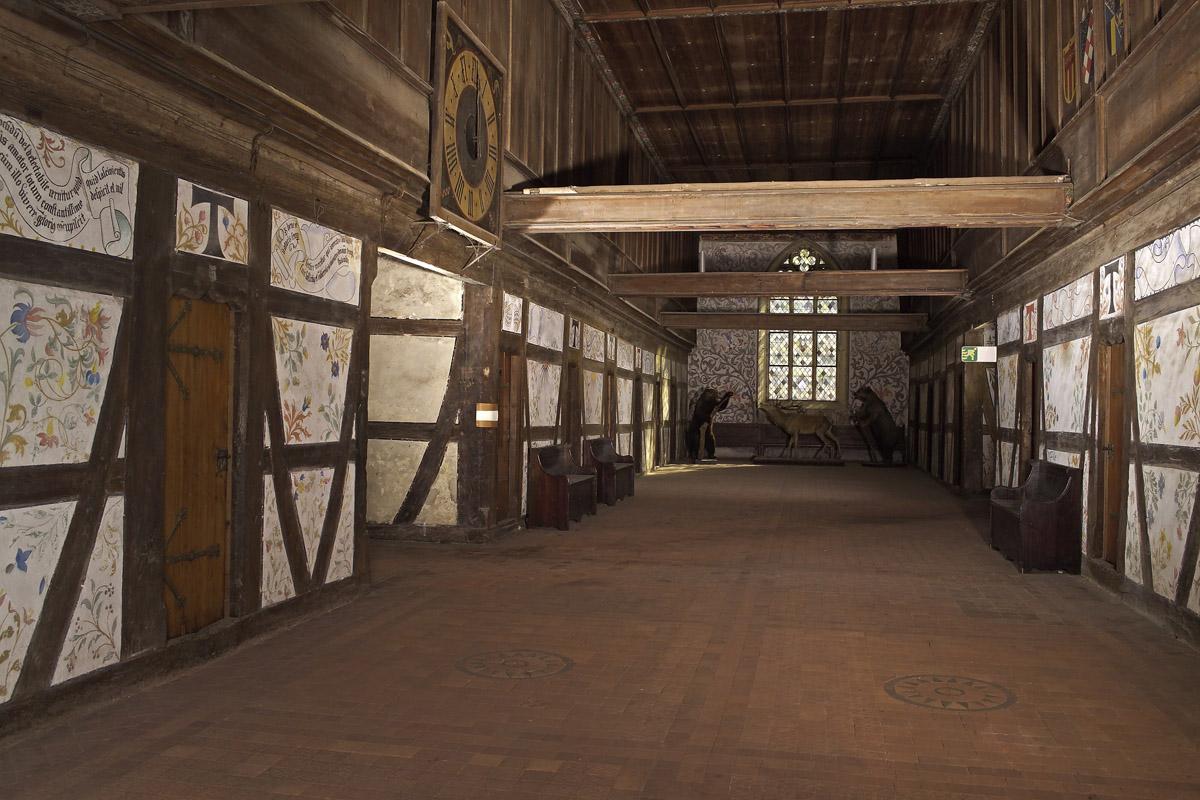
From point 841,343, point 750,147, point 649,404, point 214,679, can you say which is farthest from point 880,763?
point 841,343

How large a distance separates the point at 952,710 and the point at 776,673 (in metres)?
0.86

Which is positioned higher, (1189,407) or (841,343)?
(841,343)

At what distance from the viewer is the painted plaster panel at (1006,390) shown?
10.6 m

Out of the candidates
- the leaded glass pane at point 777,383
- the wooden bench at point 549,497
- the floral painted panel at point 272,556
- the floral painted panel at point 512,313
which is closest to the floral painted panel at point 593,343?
the wooden bench at point 549,497

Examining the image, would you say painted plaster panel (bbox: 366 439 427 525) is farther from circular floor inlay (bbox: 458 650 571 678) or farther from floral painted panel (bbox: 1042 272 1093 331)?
floral painted panel (bbox: 1042 272 1093 331)

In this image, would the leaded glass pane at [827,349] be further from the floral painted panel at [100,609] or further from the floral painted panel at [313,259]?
the floral painted panel at [100,609]

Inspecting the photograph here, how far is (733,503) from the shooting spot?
12883 mm

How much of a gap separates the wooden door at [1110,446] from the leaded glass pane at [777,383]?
711 inches

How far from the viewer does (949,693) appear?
4371mm

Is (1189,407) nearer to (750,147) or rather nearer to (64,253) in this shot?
(64,253)

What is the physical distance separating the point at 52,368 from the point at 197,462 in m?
1.13

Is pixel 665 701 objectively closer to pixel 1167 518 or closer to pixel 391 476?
pixel 1167 518

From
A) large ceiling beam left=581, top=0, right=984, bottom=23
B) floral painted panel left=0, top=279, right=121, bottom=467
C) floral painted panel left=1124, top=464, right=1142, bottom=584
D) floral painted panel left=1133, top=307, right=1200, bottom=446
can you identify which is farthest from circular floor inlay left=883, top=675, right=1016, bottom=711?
large ceiling beam left=581, top=0, right=984, bottom=23

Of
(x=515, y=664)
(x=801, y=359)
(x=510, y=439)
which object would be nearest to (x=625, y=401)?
(x=510, y=439)
